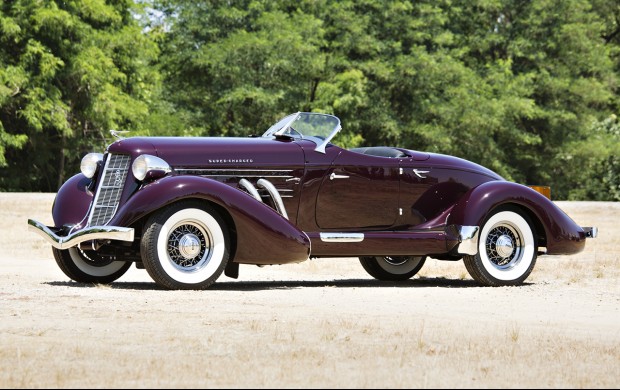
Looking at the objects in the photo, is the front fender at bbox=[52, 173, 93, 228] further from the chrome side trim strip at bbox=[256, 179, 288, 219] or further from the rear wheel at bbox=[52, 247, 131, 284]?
the chrome side trim strip at bbox=[256, 179, 288, 219]

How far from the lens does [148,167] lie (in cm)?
1127

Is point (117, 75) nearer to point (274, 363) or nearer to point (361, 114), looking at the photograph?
point (361, 114)

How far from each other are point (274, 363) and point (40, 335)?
1951 mm

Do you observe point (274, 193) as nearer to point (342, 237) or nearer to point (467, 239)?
point (342, 237)

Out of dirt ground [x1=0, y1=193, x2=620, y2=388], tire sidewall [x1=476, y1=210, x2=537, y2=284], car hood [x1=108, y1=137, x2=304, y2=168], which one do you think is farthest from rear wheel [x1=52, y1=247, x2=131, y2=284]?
tire sidewall [x1=476, y1=210, x2=537, y2=284]

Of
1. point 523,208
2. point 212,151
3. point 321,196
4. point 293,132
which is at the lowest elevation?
point 523,208

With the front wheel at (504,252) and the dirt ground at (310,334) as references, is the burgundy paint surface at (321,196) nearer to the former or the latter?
the front wheel at (504,252)

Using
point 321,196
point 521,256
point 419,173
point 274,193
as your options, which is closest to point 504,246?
point 521,256

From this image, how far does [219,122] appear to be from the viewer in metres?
49.2

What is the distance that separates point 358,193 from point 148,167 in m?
2.32

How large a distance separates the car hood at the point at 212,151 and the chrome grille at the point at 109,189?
0.12m

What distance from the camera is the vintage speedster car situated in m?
11.1

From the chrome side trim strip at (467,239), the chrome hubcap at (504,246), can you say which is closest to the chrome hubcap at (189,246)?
the chrome side trim strip at (467,239)

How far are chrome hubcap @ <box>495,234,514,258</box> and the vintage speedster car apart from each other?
15 millimetres
